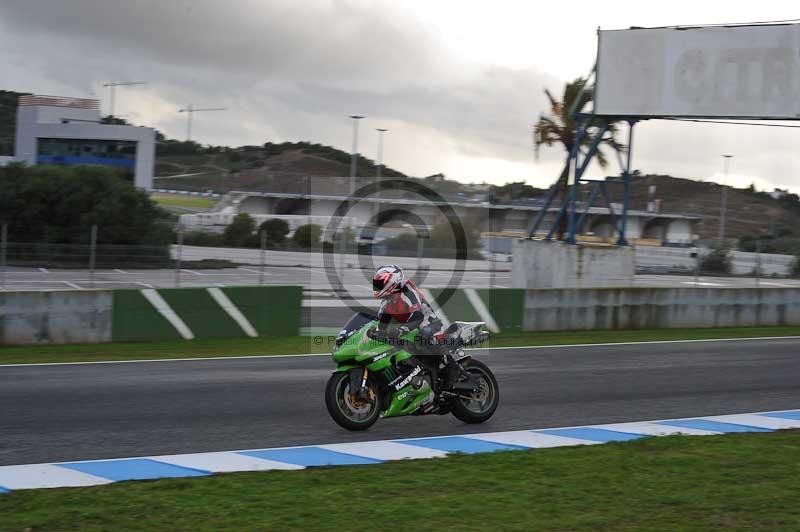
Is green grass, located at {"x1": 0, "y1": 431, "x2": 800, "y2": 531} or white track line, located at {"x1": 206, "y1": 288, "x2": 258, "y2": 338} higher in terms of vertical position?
white track line, located at {"x1": 206, "y1": 288, "x2": 258, "y2": 338}

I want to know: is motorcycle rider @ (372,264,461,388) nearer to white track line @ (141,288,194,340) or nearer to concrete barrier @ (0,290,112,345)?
white track line @ (141,288,194,340)

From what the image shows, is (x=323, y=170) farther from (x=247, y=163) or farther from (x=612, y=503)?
(x=612, y=503)

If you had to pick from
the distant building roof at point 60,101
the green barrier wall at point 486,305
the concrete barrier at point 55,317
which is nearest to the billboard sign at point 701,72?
the green barrier wall at point 486,305

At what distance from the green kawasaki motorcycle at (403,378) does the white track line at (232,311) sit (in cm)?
916

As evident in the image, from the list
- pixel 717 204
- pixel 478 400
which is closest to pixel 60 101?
pixel 717 204

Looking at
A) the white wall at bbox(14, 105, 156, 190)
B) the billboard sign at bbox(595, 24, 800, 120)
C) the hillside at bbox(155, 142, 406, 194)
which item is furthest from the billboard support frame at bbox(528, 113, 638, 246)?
the white wall at bbox(14, 105, 156, 190)

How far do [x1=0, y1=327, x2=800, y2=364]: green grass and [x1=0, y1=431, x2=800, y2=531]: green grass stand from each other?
8560 millimetres

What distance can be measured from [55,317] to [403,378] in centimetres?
988

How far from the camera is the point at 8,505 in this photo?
5.86 metres

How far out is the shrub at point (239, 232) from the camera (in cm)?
2345

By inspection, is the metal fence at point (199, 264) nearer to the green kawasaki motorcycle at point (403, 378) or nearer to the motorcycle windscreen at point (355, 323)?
the green kawasaki motorcycle at point (403, 378)

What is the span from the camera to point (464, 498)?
6.28m

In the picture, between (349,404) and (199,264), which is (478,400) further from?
(199,264)

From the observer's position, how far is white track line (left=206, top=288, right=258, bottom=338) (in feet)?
57.2
